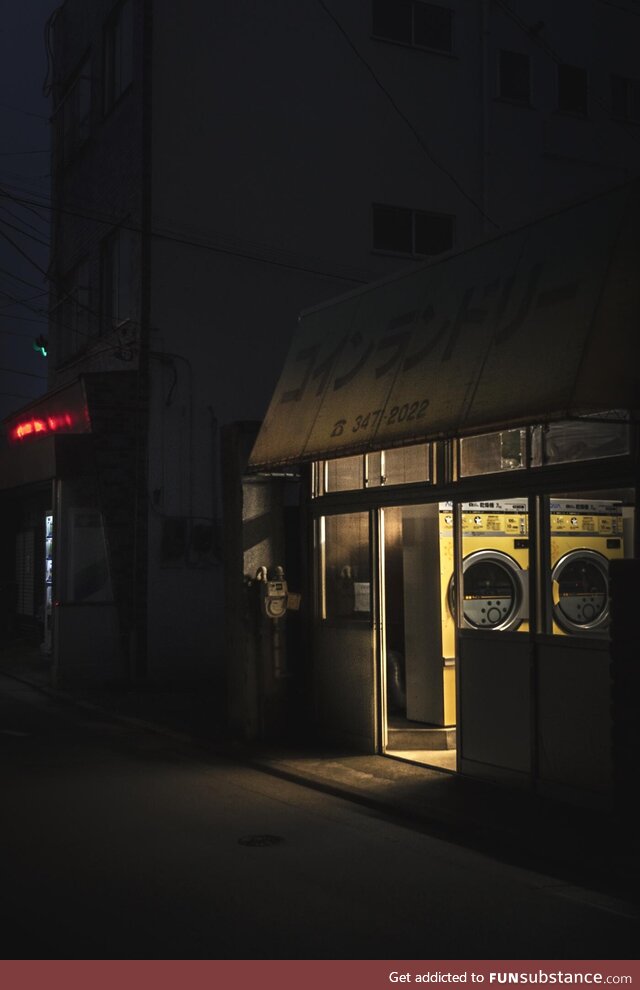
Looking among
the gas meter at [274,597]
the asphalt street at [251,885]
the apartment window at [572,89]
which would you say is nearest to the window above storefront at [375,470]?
the gas meter at [274,597]

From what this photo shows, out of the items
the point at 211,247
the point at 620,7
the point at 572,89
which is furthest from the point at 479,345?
the point at 620,7

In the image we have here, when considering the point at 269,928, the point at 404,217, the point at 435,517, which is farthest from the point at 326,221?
the point at 269,928

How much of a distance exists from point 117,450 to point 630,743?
38.0 ft

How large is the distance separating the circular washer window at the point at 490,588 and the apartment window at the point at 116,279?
10048mm

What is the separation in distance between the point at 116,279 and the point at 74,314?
2273 millimetres

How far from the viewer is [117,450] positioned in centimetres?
1780

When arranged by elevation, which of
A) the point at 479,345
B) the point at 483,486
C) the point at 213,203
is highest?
the point at 213,203

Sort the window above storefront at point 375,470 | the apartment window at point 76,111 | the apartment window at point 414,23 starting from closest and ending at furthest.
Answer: the window above storefront at point 375,470
the apartment window at point 414,23
the apartment window at point 76,111

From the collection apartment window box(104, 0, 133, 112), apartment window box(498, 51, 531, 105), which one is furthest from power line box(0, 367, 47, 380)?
apartment window box(498, 51, 531, 105)

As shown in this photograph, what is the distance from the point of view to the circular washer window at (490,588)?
9906mm

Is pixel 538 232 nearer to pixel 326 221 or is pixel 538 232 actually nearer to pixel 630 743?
pixel 630 743

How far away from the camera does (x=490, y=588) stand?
33.2ft

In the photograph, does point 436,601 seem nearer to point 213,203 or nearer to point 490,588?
point 490,588

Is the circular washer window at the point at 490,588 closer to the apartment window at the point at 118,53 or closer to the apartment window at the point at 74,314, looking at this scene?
the apartment window at the point at 74,314
